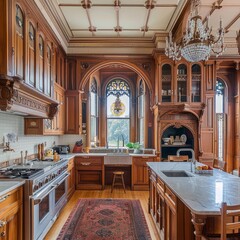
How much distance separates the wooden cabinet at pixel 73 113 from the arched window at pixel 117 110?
178 cm

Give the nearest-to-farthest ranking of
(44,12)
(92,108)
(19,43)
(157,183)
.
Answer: (19,43)
(157,183)
(44,12)
(92,108)

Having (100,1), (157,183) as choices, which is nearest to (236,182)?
(157,183)

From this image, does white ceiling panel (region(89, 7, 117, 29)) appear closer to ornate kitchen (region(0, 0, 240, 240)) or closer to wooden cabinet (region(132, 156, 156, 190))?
ornate kitchen (region(0, 0, 240, 240))

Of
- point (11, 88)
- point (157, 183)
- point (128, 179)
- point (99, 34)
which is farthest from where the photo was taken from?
point (128, 179)

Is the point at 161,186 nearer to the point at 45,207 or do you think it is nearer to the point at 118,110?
the point at 45,207

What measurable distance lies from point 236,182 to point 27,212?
2289mm

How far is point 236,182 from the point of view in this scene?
8.38 feet

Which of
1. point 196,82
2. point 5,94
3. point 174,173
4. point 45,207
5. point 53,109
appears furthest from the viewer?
point 196,82

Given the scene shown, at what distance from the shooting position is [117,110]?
292 inches

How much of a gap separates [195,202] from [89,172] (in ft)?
13.3

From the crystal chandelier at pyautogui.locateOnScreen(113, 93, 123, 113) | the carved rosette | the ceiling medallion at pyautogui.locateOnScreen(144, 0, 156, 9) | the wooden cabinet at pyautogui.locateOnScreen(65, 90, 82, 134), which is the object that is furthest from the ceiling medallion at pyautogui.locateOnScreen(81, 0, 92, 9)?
the crystal chandelier at pyautogui.locateOnScreen(113, 93, 123, 113)

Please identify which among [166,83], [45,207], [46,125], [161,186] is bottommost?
[45,207]

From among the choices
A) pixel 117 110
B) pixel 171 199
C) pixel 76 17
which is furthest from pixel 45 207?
pixel 117 110

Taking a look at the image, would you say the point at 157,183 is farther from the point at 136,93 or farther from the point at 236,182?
the point at 136,93
